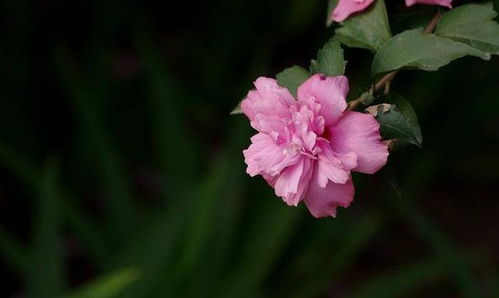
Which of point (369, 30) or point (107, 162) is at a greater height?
point (369, 30)

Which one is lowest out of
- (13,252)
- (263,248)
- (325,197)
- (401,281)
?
(401,281)

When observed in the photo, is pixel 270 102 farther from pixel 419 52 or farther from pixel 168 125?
pixel 168 125

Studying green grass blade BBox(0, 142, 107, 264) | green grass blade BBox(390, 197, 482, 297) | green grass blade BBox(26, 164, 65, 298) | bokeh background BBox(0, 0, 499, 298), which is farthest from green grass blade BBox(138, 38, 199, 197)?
green grass blade BBox(390, 197, 482, 297)

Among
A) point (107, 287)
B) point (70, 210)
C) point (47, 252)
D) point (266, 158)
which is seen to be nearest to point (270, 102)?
point (266, 158)

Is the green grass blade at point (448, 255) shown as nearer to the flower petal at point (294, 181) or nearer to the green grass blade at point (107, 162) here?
the green grass blade at point (107, 162)

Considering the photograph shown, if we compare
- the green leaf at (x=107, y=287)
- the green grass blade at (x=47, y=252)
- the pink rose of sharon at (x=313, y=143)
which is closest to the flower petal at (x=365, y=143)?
the pink rose of sharon at (x=313, y=143)

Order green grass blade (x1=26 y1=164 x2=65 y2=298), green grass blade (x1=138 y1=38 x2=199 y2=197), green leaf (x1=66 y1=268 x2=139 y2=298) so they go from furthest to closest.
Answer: green grass blade (x1=138 y1=38 x2=199 y2=197) → green grass blade (x1=26 y1=164 x2=65 y2=298) → green leaf (x1=66 y1=268 x2=139 y2=298)

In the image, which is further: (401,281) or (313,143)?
(401,281)

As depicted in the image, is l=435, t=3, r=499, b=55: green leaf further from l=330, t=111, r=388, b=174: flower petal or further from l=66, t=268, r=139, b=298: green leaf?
l=66, t=268, r=139, b=298: green leaf

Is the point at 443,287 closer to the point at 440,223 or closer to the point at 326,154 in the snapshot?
the point at 440,223
